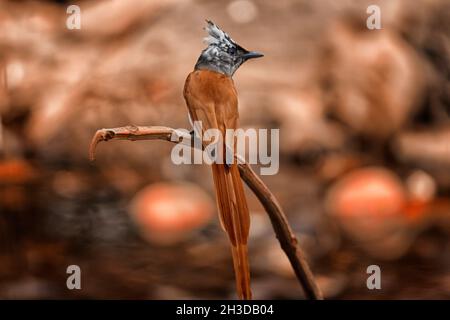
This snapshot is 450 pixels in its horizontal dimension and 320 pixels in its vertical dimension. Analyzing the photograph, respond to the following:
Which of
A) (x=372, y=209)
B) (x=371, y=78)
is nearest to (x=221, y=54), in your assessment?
(x=371, y=78)

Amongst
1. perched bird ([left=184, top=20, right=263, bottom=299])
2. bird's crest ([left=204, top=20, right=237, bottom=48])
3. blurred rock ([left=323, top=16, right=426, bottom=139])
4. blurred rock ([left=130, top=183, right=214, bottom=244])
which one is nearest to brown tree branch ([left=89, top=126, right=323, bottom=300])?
perched bird ([left=184, top=20, right=263, bottom=299])

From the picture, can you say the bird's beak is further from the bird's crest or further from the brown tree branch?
the brown tree branch

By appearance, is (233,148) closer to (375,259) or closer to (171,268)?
(171,268)

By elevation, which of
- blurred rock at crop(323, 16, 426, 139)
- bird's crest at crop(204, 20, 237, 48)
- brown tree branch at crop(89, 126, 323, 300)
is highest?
bird's crest at crop(204, 20, 237, 48)

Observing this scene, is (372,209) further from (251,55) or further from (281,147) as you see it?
(251,55)

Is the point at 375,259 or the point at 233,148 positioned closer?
the point at 233,148

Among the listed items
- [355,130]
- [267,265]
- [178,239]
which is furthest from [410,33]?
[178,239]

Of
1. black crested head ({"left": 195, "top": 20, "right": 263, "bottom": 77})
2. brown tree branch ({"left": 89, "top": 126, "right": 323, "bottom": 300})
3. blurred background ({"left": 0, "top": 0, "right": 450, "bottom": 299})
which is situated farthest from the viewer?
blurred background ({"left": 0, "top": 0, "right": 450, "bottom": 299})
